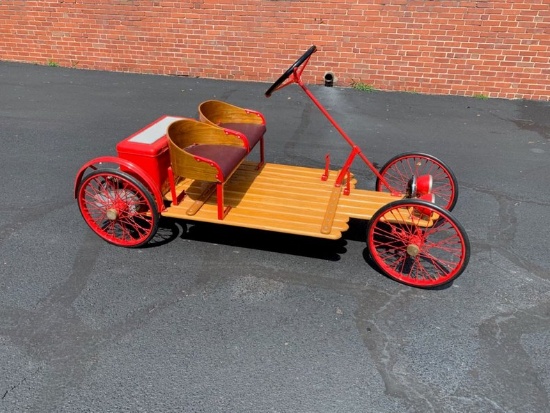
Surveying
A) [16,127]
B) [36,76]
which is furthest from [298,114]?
[36,76]

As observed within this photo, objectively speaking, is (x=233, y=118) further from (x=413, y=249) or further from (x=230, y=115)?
(x=413, y=249)

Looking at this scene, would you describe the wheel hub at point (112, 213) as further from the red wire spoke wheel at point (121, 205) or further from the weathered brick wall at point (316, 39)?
the weathered brick wall at point (316, 39)

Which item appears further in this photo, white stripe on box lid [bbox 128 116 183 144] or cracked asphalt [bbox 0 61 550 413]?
white stripe on box lid [bbox 128 116 183 144]

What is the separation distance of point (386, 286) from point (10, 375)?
2.71 meters

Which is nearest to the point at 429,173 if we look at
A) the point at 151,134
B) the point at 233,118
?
the point at 233,118

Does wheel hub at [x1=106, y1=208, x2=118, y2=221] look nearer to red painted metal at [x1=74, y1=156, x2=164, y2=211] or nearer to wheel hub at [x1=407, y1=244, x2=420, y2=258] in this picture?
red painted metal at [x1=74, y1=156, x2=164, y2=211]

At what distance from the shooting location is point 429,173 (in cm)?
490

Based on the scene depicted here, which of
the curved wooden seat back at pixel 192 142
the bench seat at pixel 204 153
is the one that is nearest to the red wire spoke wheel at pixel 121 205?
the bench seat at pixel 204 153

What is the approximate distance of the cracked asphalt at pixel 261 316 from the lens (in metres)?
2.75

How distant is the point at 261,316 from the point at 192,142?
166 cm

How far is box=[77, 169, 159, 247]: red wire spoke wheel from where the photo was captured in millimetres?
3785

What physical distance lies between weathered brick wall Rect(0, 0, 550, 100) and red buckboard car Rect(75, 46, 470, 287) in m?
4.80

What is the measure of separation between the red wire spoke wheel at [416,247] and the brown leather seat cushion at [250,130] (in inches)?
52.6

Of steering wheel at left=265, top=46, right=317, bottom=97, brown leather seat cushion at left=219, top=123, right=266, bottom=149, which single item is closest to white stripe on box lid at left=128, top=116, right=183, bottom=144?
brown leather seat cushion at left=219, top=123, right=266, bottom=149
